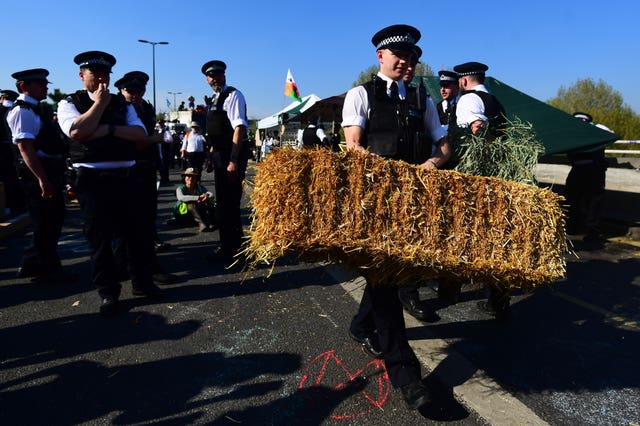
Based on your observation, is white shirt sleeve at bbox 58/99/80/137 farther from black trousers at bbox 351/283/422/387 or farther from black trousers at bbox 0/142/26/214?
black trousers at bbox 0/142/26/214

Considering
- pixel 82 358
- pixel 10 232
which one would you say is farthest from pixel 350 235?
pixel 10 232

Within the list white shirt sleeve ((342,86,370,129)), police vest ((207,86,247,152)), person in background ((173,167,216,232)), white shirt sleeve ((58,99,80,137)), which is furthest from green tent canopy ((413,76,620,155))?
white shirt sleeve ((58,99,80,137))

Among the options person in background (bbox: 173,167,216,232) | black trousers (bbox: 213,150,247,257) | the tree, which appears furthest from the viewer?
the tree

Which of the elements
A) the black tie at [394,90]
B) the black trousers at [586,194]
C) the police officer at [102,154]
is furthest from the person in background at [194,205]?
the black trousers at [586,194]

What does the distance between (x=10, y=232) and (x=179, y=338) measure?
18.0ft

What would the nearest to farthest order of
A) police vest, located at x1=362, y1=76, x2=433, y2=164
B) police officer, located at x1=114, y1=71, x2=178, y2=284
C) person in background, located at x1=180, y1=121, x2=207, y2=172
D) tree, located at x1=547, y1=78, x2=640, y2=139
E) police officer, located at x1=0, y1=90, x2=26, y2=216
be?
police vest, located at x1=362, y1=76, x2=433, y2=164 → police officer, located at x1=114, y1=71, x2=178, y2=284 → police officer, located at x1=0, y1=90, x2=26, y2=216 → person in background, located at x1=180, y1=121, x2=207, y2=172 → tree, located at x1=547, y1=78, x2=640, y2=139

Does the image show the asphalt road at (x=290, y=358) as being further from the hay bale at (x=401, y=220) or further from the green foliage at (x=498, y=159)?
the green foliage at (x=498, y=159)

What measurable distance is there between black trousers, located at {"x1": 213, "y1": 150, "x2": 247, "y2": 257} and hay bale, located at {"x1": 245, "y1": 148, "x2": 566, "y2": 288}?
9.87ft

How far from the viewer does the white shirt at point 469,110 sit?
3.73 metres

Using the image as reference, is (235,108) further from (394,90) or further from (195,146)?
(195,146)

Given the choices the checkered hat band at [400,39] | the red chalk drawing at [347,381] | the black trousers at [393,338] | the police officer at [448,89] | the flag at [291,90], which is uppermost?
the flag at [291,90]

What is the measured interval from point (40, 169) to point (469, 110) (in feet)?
13.7

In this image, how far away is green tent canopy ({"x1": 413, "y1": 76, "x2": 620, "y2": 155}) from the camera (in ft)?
20.6

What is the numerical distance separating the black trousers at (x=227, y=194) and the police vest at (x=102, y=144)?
150cm
